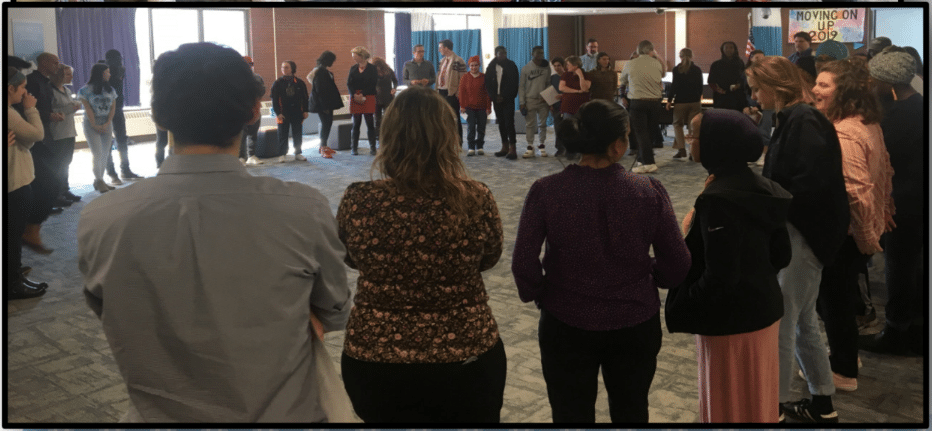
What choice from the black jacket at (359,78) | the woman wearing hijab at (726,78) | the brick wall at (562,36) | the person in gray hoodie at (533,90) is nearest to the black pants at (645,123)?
the person in gray hoodie at (533,90)

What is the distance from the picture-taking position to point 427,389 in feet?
6.39

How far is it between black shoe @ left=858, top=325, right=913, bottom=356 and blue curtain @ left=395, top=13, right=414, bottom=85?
2089 millimetres

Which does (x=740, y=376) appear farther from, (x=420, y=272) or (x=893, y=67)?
(x=893, y=67)

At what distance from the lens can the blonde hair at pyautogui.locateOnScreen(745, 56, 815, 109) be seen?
8.38ft

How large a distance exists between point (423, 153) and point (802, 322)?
5.13ft

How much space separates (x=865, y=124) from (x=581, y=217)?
1.22 m

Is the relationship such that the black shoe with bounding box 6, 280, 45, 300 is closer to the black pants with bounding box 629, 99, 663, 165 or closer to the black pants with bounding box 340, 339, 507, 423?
the black pants with bounding box 340, 339, 507, 423

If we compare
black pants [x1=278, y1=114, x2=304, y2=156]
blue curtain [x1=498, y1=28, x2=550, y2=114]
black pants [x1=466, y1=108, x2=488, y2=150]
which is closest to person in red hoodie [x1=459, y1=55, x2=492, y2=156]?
black pants [x1=466, y1=108, x2=488, y2=150]

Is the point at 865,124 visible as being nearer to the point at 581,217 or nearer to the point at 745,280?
the point at 745,280

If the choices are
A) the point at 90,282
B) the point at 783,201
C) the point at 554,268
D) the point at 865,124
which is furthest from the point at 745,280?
the point at 90,282

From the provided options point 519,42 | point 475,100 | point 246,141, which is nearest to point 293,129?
point 475,100

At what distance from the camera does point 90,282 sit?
5.07ft

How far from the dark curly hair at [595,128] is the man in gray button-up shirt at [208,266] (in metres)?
0.70

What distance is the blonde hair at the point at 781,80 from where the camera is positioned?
8.38 ft
